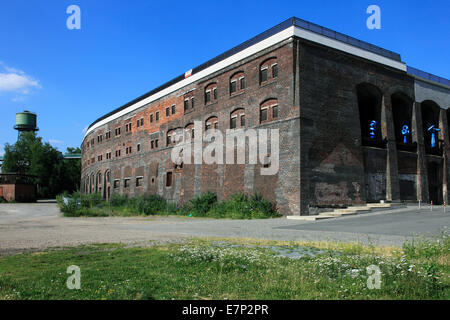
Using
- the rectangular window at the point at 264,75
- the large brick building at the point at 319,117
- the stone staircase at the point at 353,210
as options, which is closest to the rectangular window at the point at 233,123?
the large brick building at the point at 319,117

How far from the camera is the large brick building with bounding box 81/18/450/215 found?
22281mm

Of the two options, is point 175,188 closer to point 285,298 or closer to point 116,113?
point 116,113

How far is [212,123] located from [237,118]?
133 inches

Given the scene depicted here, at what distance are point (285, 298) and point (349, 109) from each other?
868 inches

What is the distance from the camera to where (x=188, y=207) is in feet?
99.5

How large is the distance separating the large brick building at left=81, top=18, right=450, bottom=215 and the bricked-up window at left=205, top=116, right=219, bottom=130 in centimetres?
8

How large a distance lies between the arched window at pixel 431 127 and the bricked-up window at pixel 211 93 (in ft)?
57.8

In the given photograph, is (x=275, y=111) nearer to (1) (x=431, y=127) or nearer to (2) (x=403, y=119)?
(2) (x=403, y=119)

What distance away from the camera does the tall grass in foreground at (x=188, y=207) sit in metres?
22.8

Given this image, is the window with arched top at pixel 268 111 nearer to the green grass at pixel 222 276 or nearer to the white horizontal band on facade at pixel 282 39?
the white horizontal band on facade at pixel 282 39

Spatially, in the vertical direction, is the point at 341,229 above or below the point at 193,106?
below

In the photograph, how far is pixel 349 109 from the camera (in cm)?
2427
